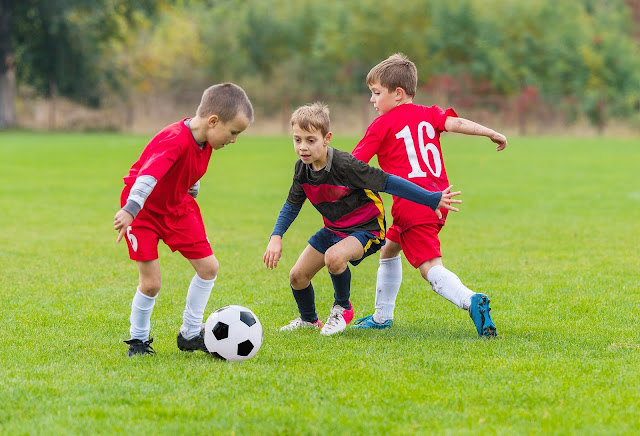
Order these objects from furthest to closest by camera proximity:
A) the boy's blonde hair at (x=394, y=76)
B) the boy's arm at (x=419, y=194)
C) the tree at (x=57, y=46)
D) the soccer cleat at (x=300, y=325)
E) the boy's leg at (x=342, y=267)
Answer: the tree at (x=57, y=46), the soccer cleat at (x=300, y=325), the boy's blonde hair at (x=394, y=76), the boy's leg at (x=342, y=267), the boy's arm at (x=419, y=194)

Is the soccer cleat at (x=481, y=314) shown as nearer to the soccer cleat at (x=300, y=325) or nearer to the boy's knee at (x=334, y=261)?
the boy's knee at (x=334, y=261)

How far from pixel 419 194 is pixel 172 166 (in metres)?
1.44

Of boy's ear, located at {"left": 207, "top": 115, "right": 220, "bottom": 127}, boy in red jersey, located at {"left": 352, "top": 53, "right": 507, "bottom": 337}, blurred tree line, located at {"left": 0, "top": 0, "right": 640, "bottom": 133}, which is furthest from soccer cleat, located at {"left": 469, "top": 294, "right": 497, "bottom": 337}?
blurred tree line, located at {"left": 0, "top": 0, "right": 640, "bottom": 133}

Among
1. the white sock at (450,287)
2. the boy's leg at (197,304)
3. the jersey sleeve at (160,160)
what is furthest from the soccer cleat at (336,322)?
the jersey sleeve at (160,160)

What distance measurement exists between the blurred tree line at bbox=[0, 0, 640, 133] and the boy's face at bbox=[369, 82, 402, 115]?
3511 cm

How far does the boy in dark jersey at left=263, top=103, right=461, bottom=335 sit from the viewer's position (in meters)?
5.26

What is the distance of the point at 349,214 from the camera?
18.4ft

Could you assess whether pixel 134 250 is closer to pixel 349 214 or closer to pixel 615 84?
pixel 349 214

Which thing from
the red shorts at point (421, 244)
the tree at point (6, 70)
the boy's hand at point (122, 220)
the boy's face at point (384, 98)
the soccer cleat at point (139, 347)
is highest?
the tree at point (6, 70)

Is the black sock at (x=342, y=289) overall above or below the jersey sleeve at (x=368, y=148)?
below

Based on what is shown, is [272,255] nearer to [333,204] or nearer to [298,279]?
[298,279]

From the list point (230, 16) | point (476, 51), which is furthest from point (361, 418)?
point (230, 16)

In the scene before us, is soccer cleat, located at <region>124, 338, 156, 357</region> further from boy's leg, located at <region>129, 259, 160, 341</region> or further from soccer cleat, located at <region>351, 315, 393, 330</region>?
soccer cleat, located at <region>351, 315, 393, 330</region>

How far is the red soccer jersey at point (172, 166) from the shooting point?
4719 millimetres
